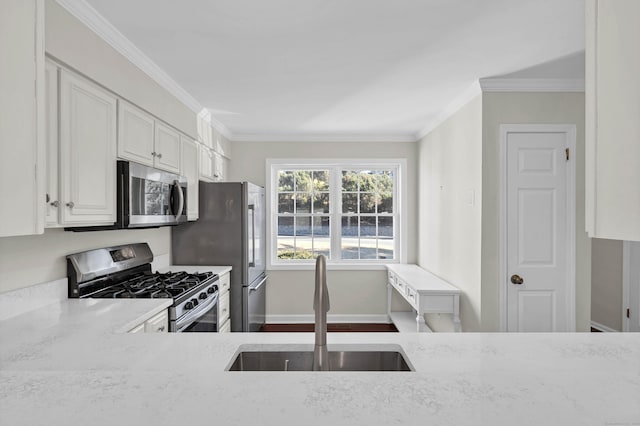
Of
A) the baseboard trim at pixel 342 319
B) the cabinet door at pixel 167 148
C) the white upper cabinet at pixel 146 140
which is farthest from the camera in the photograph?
the baseboard trim at pixel 342 319

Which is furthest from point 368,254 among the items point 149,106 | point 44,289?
point 44,289

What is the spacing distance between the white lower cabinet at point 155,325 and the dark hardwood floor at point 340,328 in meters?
2.60

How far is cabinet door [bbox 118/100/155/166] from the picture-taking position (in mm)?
2363

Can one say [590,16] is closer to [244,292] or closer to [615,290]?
[244,292]

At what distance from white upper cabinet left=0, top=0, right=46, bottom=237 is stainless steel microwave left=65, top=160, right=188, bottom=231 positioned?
106 centimetres

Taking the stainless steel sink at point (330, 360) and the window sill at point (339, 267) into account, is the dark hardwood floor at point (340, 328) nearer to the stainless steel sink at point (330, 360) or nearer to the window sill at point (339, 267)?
the window sill at point (339, 267)

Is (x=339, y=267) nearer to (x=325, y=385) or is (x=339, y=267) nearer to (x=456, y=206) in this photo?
(x=456, y=206)

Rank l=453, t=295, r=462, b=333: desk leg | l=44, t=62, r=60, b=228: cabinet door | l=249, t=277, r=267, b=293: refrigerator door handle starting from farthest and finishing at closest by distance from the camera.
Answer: l=249, t=277, r=267, b=293: refrigerator door handle
l=453, t=295, r=462, b=333: desk leg
l=44, t=62, r=60, b=228: cabinet door

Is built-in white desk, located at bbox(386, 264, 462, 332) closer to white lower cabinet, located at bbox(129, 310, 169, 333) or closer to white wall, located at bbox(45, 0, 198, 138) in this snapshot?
white lower cabinet, located at bbox(129, 310, 169, 333)

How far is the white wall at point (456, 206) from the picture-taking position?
10.2 ft

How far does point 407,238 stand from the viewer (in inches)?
200

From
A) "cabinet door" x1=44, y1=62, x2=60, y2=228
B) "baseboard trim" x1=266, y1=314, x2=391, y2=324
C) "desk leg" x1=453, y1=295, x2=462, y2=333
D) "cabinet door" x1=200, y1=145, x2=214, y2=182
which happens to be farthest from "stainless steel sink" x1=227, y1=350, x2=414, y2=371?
"baseboard trim" x1=266, y1=314, x2=391, y2=324

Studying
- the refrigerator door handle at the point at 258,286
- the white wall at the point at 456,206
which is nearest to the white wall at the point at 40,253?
the refrigerator door handle at the point at 258,286

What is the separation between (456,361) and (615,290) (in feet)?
14.3
